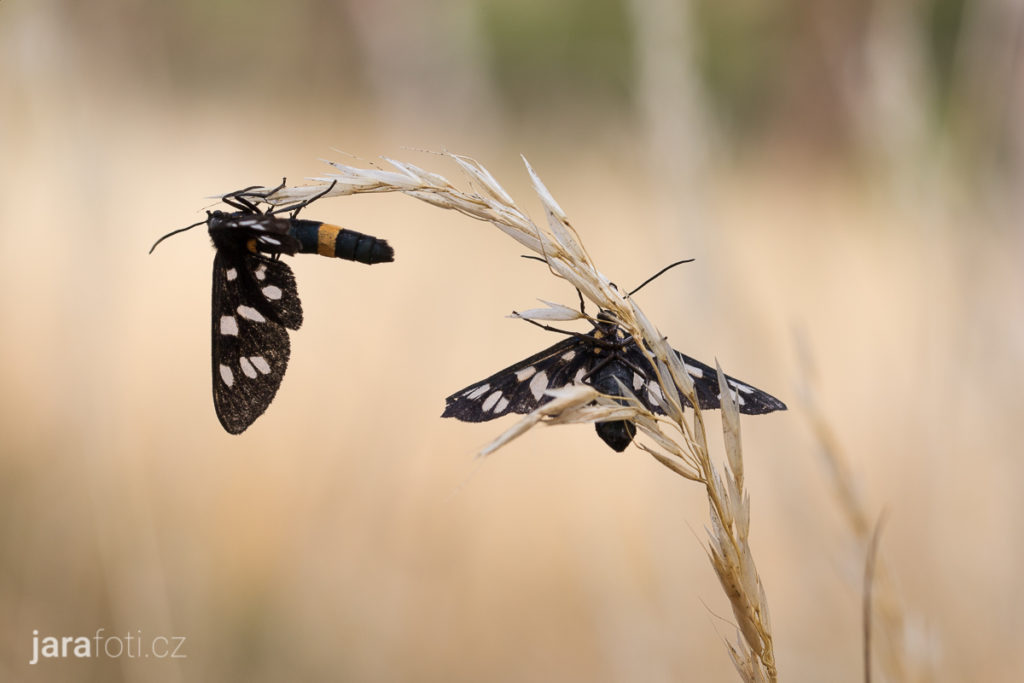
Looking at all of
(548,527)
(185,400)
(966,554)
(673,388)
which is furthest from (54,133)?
(966,554)

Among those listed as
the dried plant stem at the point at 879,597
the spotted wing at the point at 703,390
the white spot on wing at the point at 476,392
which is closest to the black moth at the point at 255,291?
the white spot on wing at the point at 476,392

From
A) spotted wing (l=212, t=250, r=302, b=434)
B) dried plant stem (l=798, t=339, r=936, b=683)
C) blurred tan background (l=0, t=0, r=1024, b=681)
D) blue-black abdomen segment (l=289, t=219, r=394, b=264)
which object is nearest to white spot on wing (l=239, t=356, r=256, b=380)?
spotted wing (l=212, t=250, r=302, b=434)

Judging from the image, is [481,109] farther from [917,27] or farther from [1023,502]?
[1023,502]

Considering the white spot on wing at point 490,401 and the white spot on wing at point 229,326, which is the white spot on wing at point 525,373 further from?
the white spot on wing at point 229,326

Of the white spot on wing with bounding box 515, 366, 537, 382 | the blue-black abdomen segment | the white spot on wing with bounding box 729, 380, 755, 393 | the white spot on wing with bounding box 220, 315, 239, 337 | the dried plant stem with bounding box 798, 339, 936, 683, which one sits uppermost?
the blue-black abdomen segment

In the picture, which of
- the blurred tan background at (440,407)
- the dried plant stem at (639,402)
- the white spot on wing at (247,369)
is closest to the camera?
the dried plant stem at (639,402)

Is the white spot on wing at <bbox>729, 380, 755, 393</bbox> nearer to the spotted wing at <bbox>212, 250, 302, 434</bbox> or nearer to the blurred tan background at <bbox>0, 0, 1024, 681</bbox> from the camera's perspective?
the blurred tan background at <bbox>0, 0, 1024, 681</bbox>
